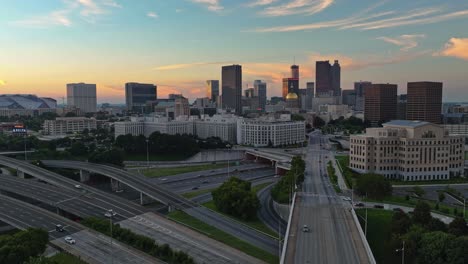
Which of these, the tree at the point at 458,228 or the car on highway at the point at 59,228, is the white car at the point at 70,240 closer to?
the car on highway at the point at 59,228

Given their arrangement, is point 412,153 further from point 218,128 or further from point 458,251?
point 218,128

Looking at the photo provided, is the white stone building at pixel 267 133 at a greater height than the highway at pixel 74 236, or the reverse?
the white stone building at pixel 267 133

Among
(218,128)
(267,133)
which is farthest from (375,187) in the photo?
(218,128)

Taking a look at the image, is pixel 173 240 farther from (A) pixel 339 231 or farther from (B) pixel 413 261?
(B) pixel 413 261

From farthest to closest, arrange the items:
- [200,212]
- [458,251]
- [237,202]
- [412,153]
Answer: [412,153]
[200,212]
[237,202]
[458,251]

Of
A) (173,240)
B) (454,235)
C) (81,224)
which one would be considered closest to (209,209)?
(173,240)

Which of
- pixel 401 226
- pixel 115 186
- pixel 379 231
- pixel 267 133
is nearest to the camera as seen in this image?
pixel 401 226

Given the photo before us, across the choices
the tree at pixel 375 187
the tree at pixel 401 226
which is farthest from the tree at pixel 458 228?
the tree at pixel 375 187
